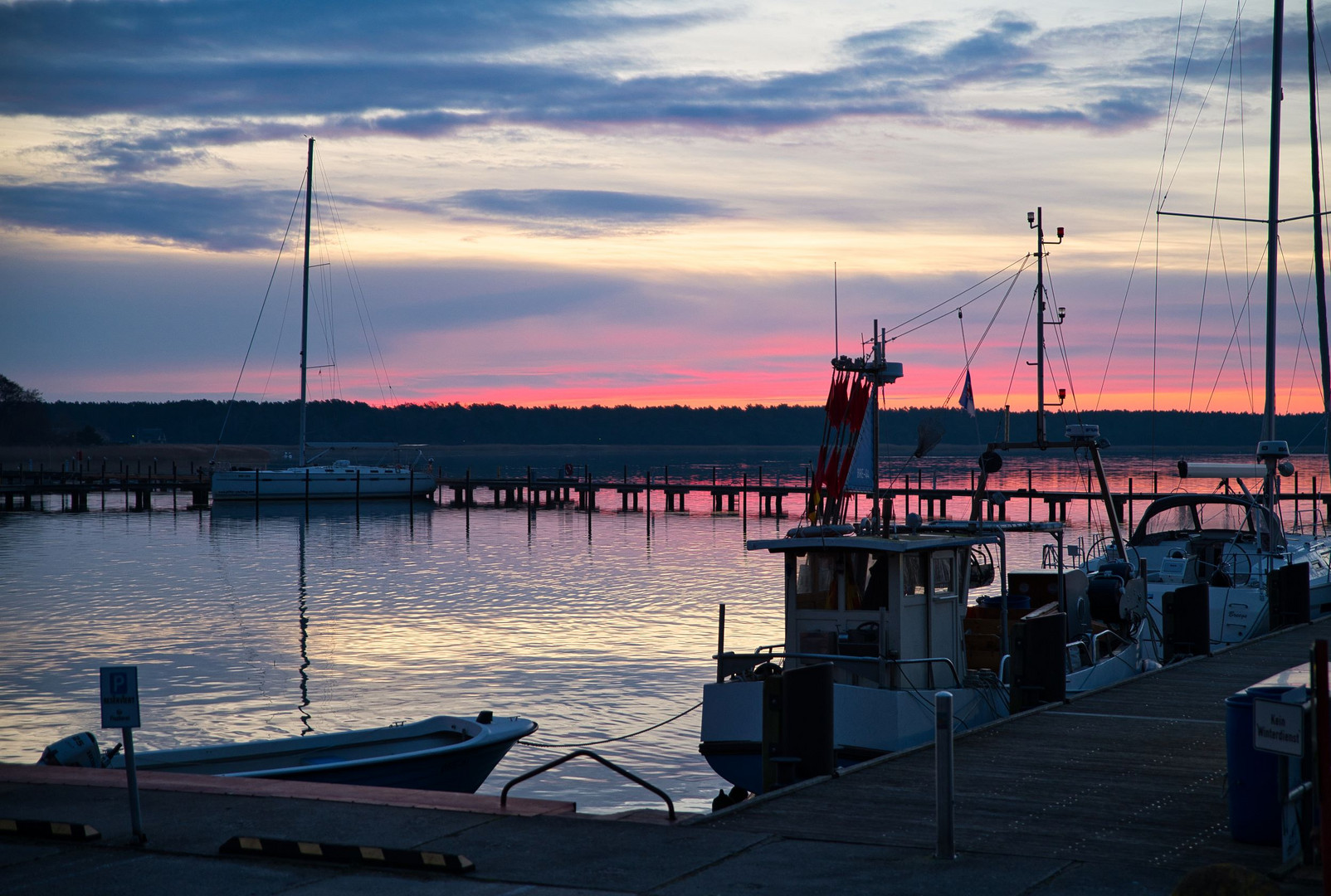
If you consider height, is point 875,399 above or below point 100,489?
above

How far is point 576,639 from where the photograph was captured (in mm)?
28562

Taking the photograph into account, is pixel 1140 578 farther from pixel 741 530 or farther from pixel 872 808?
pixel 741 530

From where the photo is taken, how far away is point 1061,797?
32.9ft

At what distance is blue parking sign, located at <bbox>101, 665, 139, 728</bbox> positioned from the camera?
8.36 metres

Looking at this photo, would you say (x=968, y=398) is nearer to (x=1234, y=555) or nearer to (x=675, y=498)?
(x=1234, y=555)

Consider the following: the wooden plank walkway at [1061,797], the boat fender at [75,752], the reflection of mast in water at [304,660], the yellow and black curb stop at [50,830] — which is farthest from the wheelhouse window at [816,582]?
the yellow and black curb stop at [50,830]

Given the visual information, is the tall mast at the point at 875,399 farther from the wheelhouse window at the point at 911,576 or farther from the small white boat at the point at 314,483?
the small white boat at the point at 314,483

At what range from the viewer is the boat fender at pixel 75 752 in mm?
12039

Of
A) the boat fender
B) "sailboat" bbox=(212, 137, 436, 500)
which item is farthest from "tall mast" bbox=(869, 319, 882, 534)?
"sailboat" bbox=(212, 137, 436, 500)

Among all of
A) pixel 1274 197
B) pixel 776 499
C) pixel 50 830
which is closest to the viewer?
pixel 50 830

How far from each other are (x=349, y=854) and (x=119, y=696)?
200cm

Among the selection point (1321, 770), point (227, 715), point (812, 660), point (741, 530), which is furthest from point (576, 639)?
point (741, 530)

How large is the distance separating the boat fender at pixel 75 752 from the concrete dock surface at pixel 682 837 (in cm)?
137

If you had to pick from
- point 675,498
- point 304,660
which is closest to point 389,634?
point 304,660
